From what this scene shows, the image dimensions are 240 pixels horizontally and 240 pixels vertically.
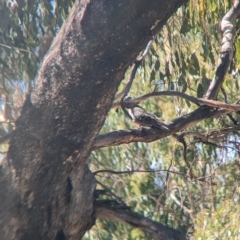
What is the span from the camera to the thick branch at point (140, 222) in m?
2.96

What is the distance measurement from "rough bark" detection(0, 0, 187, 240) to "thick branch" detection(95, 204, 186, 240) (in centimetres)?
17

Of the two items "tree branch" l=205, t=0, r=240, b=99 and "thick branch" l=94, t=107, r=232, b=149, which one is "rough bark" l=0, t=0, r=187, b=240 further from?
"tree branch" l=205, t=0, r=240, b=99

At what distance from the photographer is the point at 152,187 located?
8555 millimetres

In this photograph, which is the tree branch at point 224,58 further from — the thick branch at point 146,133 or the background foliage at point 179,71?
the background foliage at point 179,71

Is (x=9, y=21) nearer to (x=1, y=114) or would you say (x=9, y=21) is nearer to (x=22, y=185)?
(x=1, y=114)

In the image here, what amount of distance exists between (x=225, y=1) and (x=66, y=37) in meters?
2.75

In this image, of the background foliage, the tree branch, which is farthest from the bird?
the background foliage

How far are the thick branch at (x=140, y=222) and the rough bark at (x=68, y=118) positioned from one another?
6.7 inches

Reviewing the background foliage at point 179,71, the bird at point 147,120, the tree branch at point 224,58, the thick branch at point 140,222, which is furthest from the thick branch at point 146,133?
the background foliage at point 179,71

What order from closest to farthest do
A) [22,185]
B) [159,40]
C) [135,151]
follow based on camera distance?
[22,185] → [159,40] → [135,151]

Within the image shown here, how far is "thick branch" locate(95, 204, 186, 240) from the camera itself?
2.96m

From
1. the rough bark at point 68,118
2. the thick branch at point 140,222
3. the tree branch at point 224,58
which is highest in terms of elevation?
the tree branch at point 224,58

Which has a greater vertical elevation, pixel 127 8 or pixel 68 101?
pixel 127 8

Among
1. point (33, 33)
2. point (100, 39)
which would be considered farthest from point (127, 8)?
point (33, 33)
